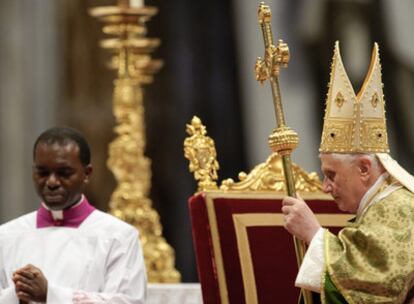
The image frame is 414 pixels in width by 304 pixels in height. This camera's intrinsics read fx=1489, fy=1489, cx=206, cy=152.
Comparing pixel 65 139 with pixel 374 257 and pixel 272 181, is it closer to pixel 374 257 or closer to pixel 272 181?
pixel 272 181

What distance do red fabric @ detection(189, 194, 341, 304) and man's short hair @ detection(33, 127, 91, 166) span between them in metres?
0.52

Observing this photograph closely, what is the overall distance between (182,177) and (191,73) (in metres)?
0.69

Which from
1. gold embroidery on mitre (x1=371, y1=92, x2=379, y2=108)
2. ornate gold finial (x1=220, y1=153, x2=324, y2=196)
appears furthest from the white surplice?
gold embroidery on mitre (x1=371, y1=92, x2=379, y2=108)

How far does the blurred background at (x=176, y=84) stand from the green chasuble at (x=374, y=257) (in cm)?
395

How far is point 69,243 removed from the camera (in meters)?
6.09

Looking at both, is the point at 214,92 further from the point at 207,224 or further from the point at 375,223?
the point at 375,223

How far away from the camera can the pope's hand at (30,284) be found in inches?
224

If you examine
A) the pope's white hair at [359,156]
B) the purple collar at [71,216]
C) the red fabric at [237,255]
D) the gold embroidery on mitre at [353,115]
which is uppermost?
the gold embroidery on mitre at [353,115]

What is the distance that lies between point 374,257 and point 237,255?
2.69 ft

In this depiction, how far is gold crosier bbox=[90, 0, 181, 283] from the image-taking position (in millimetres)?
7328

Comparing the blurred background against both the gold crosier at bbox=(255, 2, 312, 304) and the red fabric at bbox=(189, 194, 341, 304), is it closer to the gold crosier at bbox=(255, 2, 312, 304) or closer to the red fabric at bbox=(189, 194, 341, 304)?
the red fabric at bbox=(189, 194, 341, 304)

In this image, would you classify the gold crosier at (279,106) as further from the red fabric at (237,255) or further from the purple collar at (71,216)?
the purple collar at (71,216)

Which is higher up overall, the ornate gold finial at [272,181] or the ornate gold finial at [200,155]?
the ornate gold finial at [200,155]

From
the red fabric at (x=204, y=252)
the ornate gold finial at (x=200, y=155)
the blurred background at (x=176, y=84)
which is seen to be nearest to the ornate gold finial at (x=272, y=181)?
the ornate gold finial at (x=200, y=155)
